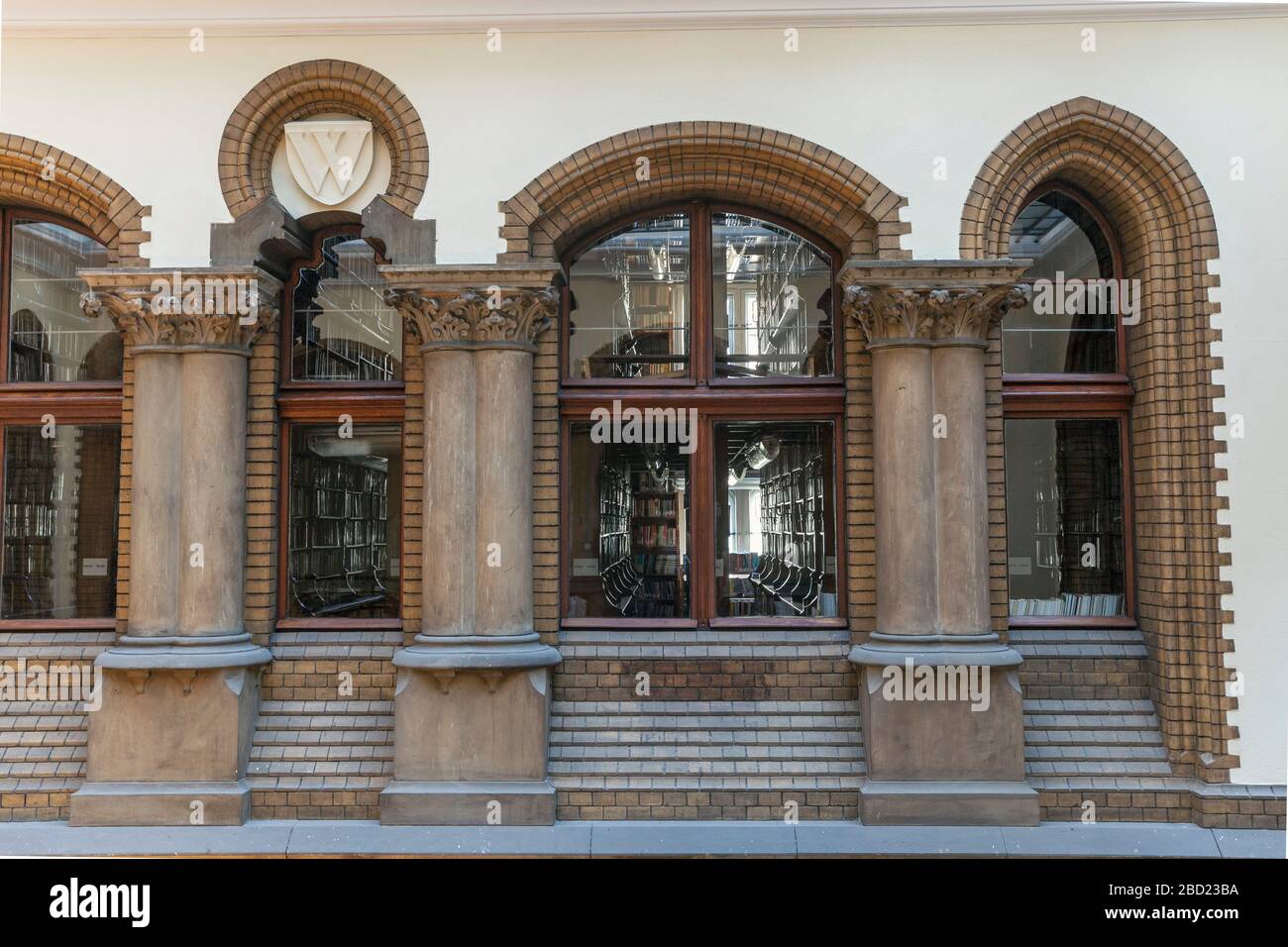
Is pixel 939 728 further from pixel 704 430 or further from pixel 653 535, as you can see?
pixel 704 430

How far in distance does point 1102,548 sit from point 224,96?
24.0 ft

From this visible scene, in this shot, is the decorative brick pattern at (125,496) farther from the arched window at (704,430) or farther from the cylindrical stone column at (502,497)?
the arched window at (704,430)

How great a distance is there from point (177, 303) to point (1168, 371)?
7021mm

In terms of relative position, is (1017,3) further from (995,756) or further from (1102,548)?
(995,756)

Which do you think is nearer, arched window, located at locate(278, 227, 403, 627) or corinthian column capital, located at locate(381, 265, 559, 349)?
corinthian column capital, located at locate(381, 265, 559, 349)

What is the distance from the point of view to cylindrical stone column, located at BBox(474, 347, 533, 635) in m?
6.93

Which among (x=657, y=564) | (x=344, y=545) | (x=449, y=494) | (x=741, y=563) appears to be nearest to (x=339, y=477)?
(x=344, y=545)

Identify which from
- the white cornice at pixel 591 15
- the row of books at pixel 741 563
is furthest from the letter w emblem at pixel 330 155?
the row of books at pixel 741 563

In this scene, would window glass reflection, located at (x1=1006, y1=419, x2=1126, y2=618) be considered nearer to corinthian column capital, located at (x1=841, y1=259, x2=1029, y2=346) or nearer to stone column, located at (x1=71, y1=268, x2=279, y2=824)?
corinthian column capital, located at (x1=841, y1=259, x2=1029, y2=346)

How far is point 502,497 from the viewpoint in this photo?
6.98 meters

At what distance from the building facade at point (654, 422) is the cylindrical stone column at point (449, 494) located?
3cm

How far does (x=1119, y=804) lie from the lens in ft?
22.5

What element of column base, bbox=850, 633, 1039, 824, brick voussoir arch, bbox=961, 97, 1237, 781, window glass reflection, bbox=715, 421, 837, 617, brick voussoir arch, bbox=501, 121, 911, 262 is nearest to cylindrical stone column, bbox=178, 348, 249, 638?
brick voussoir arch, bbox=501, 121, 911, 262

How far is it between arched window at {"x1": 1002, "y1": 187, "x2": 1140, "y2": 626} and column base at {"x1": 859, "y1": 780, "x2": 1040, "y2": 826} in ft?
4.43
